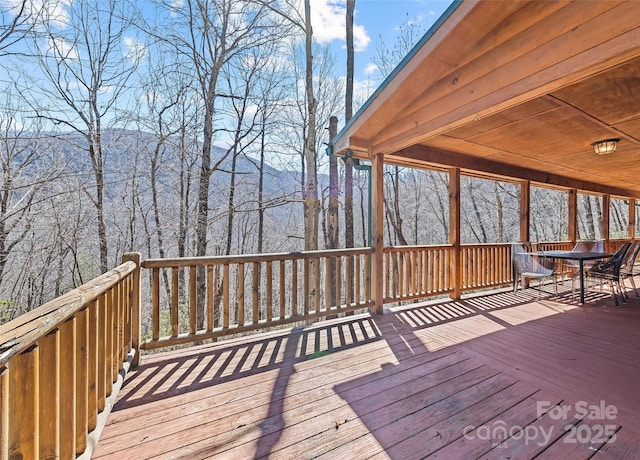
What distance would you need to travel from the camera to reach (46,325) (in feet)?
3.23

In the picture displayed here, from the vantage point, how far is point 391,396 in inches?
77.2

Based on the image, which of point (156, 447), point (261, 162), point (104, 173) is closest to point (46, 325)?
point (156, 447)

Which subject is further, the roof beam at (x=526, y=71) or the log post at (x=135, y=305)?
the log post at (x=135, y=305)

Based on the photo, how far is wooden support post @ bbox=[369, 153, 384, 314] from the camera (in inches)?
153

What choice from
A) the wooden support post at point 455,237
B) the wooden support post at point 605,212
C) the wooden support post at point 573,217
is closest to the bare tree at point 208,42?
the wooden support post at point 455,237

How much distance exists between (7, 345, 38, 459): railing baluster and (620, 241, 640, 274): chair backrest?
267 inches

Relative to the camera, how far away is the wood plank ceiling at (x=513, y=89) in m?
1.80

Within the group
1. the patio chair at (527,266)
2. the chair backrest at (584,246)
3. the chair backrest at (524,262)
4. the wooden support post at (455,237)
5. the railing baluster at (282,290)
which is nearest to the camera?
the railing baluster at (282,290)

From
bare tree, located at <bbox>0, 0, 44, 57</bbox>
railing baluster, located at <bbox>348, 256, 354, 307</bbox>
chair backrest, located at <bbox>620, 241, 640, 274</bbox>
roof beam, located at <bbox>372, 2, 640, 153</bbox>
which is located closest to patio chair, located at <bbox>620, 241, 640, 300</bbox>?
chair backrest, located at <bbox>620, 241, 640, 274</bbox>

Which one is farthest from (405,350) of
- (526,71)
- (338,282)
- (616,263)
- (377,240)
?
(616,263)

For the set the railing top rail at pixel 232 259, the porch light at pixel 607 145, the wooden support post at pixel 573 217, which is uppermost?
the porch light at pixel 607 145

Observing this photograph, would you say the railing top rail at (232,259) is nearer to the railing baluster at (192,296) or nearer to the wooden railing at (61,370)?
the railing baluster at (192,296)

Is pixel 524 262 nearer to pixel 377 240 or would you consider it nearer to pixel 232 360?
pixel 377 240

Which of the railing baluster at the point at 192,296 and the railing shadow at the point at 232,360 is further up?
the railing baluster at the point at 192,296
